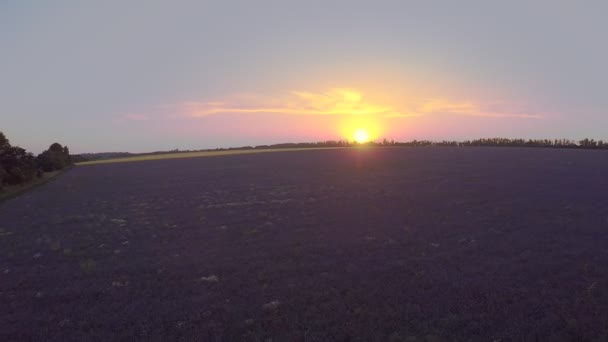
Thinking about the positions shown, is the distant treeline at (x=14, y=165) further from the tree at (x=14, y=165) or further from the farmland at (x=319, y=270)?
the farmland at (x=319, y=270)

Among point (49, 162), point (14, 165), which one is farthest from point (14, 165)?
point (49, 162)

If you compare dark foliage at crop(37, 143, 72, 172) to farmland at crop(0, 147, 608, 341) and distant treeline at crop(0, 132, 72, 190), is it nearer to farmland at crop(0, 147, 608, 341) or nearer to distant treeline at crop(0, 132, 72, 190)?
distant treeline at crop(0, 132, 72, 190)

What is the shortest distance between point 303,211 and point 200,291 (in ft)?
36.9

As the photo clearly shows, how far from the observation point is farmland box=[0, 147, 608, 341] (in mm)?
8352

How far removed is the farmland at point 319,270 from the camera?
8352mm

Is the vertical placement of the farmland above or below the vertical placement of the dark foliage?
below

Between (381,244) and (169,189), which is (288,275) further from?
(169,189)

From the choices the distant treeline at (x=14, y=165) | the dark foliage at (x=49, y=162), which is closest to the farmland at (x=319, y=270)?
the distant treeline at (x=14, y=165)

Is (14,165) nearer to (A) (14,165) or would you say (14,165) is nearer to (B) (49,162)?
(A) (14,165)

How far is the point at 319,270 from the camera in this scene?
11789 mm

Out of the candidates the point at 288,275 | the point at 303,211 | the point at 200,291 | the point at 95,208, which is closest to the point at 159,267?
the point at 200,291

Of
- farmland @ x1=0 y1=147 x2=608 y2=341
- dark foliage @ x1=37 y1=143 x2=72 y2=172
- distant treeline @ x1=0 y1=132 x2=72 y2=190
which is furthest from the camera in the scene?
dark foliage @ x1=37 y1=143 x2=72 y2=172

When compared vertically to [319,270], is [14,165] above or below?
above

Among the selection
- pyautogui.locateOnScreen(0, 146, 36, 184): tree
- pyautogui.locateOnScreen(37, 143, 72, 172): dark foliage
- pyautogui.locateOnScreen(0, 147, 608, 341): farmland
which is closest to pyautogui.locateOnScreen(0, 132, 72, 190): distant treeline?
pyautogui.locateOnScreen(0, 146, 36, 184): tree
